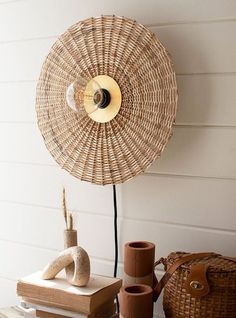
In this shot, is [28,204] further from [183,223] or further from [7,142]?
[183,223]

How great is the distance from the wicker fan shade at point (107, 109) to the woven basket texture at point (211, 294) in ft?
0.98

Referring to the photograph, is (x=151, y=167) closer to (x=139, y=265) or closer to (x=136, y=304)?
(x=139, y=265)

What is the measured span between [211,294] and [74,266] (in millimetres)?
327

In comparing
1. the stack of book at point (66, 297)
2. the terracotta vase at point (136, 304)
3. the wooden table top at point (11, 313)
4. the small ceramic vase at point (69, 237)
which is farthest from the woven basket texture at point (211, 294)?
the wooden table top at point (11, 313)

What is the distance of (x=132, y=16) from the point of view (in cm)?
120

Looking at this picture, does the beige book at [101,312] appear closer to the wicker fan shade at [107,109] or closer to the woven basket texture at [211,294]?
the woven basket texture at [211,294]

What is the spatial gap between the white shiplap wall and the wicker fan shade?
6 centimetres

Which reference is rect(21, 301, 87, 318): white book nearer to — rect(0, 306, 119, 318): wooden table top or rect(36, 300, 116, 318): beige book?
rect(36, 300, 116, 318): beige book

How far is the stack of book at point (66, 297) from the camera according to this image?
1021 mm

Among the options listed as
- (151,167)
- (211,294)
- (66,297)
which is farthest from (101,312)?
(151,167)

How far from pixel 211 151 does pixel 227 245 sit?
9.1 inches

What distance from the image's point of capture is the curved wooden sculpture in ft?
3.41

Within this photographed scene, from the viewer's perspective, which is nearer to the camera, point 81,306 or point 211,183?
point 81,306

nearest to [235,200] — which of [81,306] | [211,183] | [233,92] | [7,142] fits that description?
[211,183]
